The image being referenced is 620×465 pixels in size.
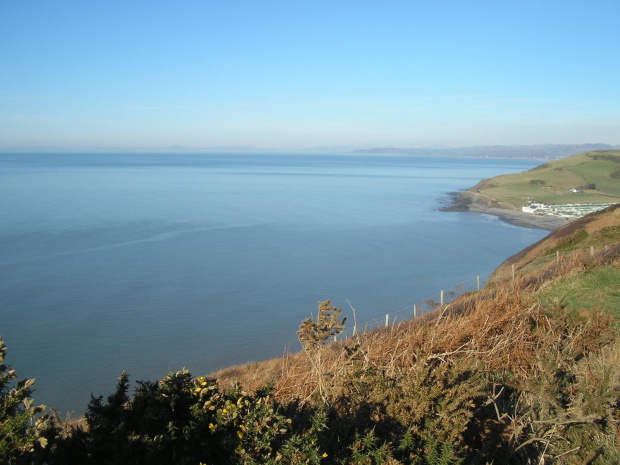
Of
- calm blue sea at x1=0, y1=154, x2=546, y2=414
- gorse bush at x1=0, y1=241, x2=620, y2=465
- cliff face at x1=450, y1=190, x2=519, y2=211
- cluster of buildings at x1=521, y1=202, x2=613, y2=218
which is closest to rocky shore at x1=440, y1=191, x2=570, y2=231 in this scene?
cliff face at x1=450, y1=190, x2=519, y2=211

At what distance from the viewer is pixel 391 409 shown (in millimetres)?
5230

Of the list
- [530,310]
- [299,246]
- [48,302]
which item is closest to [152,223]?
[299,246]

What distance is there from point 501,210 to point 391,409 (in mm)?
64711

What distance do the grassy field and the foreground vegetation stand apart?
6313cm

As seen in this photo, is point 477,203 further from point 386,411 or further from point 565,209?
point 386,411

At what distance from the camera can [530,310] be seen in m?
8.38

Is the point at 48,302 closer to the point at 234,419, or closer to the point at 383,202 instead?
the point at 234,419

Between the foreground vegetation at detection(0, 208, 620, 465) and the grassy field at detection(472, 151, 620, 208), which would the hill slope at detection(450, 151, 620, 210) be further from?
the foreground vegetation at detection(0, 208, 620, 465)

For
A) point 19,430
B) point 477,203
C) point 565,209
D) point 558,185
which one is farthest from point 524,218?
point 19,430

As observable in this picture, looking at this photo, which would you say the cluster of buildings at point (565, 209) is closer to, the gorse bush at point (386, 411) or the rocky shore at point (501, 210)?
the rocky shore at point (501, 210)

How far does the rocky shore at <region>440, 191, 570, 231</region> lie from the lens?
5441cm

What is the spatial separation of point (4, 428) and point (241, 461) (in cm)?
171

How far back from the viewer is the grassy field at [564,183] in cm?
6891

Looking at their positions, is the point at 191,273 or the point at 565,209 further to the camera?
the point at 565,209
